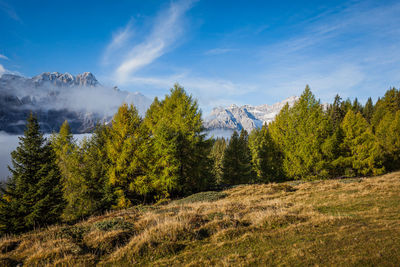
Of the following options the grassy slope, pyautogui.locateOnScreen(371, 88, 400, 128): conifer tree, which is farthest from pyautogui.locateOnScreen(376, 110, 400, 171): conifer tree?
the grassy slope

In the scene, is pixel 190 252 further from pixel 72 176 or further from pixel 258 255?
pixel 72 176

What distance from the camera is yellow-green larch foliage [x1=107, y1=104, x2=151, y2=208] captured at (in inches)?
778

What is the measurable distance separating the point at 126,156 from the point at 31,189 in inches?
375

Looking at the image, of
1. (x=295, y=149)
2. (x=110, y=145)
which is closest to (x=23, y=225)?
(x=110, y=145)

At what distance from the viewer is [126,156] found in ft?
64.8

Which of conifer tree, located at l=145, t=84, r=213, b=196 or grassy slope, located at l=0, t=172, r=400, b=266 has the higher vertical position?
conifer tree, located at l=145, t=84, r=213, b=196

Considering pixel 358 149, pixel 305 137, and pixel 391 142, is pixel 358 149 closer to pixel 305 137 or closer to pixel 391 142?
pixel 305 137

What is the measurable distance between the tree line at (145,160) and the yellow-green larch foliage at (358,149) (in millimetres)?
107

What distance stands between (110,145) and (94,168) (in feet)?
11.1

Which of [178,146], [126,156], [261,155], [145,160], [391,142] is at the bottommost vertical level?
[391,142]

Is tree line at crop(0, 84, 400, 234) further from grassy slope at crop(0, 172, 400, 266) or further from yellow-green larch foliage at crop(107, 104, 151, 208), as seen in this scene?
grassy slope at crop(0, 172, 400, 266)

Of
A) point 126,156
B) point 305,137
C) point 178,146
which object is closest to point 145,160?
point 126,156

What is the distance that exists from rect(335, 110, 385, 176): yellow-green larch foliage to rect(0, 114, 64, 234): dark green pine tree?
1381 inches

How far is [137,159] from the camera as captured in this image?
20.2m
